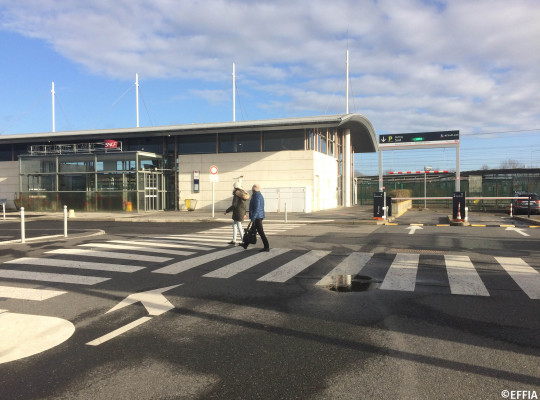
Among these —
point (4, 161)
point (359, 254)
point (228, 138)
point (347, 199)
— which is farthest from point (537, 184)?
point (4, 161)

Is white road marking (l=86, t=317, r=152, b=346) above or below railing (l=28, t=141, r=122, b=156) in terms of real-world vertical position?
below

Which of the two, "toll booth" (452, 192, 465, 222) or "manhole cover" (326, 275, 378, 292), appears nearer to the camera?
"manhole cover" (326, 275, 378, 292)

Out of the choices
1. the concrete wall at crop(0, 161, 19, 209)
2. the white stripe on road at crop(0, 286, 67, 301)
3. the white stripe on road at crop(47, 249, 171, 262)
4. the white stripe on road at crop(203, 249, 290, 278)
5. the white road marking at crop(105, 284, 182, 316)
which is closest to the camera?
the white road marking at crop(105, 284, 182, 316)

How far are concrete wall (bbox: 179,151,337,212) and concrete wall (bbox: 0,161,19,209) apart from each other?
49.5 feet

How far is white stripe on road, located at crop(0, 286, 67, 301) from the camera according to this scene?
6285 mm

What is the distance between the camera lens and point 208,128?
29.5m

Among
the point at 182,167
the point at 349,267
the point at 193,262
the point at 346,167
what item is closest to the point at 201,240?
the point at 193,262

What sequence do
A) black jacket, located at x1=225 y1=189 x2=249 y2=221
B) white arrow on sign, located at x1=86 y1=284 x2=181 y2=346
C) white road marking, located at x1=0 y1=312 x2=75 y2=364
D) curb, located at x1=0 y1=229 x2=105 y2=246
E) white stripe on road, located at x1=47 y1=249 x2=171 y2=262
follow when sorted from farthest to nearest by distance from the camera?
curb, located at x1=0 y1=229 x2=105 y2=246 < black jacket, located at x1=225 y1=189 x2=249 y2=221 < white stripe on road, located at x1=47 y1=249 x2=171 y2=262 < white arrow on sign, located at x1=86 y1=284 x2=181 y2=346 < white road marking, located at x1=0 y1=312 x2=75 y2=364

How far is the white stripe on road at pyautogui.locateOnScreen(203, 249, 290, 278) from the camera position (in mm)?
7816

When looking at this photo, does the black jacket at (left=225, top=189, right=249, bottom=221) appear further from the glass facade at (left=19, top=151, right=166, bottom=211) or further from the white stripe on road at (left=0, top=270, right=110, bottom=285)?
the glass facade at (left=19, top=151, right=166, bottom=211)

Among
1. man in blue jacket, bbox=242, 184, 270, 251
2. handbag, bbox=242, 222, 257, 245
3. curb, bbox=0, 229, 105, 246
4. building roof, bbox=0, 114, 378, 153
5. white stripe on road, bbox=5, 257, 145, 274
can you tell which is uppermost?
building roof, bbox=0, 114, 378, 153

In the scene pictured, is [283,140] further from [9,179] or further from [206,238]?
[9,179]

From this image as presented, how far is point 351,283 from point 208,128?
24141 millimetres

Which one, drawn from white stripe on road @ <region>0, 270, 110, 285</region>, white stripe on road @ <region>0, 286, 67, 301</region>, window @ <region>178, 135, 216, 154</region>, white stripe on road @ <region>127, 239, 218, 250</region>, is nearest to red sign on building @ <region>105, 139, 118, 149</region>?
window @ <region>178, 135, 216, 154</region>
